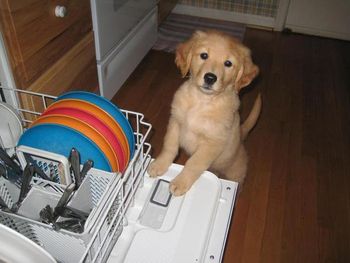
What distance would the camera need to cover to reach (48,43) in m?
1.09

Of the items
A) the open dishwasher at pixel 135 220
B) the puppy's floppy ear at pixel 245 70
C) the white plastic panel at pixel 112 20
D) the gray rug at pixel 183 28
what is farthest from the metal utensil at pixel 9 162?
the gray rug at pixel 183 28

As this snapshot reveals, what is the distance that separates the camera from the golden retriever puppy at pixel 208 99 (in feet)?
3.73

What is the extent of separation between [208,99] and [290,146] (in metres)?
0.96

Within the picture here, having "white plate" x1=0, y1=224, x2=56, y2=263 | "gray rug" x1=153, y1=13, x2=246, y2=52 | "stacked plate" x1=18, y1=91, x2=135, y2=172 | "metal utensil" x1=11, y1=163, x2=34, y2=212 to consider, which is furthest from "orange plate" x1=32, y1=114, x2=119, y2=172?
"gray rug" x1=153, y1=13, x2=246, y2=52

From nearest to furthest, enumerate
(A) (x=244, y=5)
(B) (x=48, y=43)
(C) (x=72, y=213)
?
(C) (x=72, y=213) < (B) (x=48, y=43) < (A) (x=244, y=5)

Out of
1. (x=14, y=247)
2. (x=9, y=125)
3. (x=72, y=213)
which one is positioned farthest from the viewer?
(x=9, y=125)

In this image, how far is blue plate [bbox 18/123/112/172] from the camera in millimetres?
665

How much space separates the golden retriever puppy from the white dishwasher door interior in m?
0.27

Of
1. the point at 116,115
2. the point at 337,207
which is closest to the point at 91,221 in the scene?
the point at 116,115

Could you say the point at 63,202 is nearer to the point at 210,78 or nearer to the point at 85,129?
the point at 85,129

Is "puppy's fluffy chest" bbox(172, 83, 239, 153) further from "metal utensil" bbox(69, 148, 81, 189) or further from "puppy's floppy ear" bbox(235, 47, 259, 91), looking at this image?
"metal utensil" bbox(69, 148, 81, 189)

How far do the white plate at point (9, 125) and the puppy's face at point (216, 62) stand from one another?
60 cm

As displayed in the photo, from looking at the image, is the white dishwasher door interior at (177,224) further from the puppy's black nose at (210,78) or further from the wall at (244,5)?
the wall at (244,5)

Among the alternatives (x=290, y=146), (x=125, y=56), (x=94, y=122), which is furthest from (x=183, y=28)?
(x=94, y=122)
